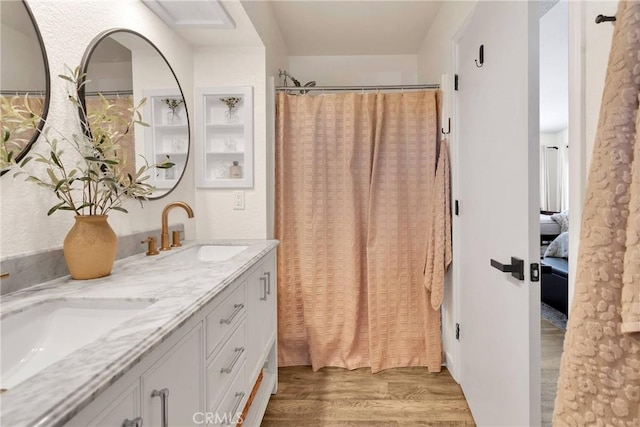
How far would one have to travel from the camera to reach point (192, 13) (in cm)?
162

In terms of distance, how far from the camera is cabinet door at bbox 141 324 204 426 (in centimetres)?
66

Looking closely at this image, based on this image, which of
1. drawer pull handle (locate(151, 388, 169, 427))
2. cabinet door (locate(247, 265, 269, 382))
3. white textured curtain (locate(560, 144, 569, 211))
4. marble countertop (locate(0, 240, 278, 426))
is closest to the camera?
marble countertop (locate(0, 240, 278, 426))

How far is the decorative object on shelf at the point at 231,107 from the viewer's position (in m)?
2.00

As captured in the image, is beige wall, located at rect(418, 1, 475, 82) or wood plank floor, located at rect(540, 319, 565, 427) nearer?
wood plank floor, located at rect(540, 319, 565, 427)

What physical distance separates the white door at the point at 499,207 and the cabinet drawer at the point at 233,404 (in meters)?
1.04

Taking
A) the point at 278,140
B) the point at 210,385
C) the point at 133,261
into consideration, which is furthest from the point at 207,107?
the point at 210,385

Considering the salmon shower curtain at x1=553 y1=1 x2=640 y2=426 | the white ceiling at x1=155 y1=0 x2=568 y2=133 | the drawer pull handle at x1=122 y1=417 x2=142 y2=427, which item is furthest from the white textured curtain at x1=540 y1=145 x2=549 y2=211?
the drawer pull handle at x1=122 y1=417 x2=142 y2=427

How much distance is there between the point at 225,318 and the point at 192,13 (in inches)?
60.0

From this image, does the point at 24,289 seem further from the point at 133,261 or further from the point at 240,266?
the point at 240,266

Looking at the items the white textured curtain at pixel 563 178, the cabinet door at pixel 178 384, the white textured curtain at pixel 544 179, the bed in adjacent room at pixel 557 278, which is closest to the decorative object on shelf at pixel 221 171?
the cabinet door at pixel 178 384

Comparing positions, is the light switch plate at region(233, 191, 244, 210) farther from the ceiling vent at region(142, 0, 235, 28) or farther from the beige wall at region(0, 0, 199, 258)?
the ceiling vent at region(142, 0, 235, 28)

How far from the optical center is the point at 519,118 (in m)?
1.13

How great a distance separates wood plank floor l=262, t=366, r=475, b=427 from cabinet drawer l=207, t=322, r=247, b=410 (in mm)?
730

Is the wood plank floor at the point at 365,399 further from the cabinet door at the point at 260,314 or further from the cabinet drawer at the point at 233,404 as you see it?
the cabinet drawer at the point at 233,404
